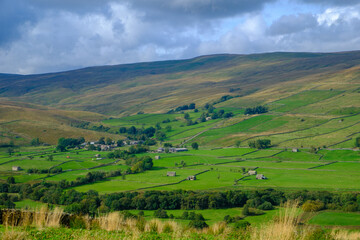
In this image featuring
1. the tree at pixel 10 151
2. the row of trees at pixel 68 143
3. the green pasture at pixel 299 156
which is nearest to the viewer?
the green pasture at pixel 299 156

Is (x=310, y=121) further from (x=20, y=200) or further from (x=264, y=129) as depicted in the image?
(x=20, y=200)

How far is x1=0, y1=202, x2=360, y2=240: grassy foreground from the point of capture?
13.2 metres

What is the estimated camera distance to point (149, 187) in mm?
65438

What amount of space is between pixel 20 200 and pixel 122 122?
122117mm

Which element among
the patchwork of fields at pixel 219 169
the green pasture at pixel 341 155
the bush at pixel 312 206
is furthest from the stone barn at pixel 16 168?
the green pasture at pixel 341 155

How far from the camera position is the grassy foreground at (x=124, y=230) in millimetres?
13156

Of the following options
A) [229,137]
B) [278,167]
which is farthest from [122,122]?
[278,167]

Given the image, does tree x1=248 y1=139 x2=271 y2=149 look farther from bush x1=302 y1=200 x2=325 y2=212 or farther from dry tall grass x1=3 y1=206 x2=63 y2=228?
dry tall grass x1=3 y1=206 x2=63 y2=228

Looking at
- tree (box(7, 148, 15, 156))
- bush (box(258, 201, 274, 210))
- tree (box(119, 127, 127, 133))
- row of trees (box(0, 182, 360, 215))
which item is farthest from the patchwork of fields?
tree (box(119, 127, 127, 133))

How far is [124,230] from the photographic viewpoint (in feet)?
50.4

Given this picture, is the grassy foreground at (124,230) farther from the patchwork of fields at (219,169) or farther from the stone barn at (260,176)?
the stone barn at (260,176)

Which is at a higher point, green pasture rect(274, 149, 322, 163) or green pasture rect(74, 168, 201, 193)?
green pasture rect(74, 168, 201, 193)

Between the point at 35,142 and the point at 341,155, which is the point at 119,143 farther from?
the point at 341,155

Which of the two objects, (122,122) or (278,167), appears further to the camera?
(122,122)
